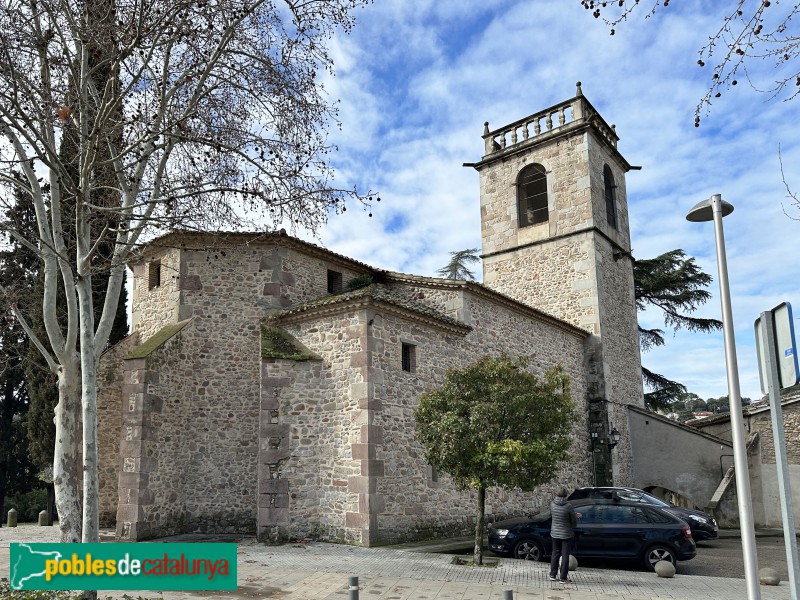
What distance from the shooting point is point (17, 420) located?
27.6 meters

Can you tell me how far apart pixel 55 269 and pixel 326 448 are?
6.91 metres

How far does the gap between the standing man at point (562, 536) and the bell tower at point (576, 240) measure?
11.8 metres

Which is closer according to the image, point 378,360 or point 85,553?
point 85,553

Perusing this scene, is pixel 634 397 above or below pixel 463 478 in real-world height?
above

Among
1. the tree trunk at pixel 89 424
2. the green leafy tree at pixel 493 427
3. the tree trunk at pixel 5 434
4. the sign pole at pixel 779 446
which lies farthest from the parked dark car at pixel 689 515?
the tree trunk at pixel 5 434

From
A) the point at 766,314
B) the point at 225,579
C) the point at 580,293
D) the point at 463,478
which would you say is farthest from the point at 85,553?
the point at 580,293

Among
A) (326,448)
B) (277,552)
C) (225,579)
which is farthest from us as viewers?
(326,448)

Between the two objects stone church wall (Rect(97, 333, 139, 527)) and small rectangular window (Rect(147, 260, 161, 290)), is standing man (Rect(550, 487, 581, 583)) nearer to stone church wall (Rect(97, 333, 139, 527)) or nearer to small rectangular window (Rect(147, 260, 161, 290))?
stone church wall (Rect(97, 333, 139, 527))

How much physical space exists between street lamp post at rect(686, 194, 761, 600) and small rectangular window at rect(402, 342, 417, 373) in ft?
30.2

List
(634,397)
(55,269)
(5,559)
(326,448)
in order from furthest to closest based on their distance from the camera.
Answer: (634,397) < (326,448) < (5,559) < (55,269)

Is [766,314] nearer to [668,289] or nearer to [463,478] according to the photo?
[463,478]

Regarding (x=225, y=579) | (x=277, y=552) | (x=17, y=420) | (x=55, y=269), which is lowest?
(x=277, y=552)

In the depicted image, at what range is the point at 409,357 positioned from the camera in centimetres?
1514

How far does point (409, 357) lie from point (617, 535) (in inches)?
238
